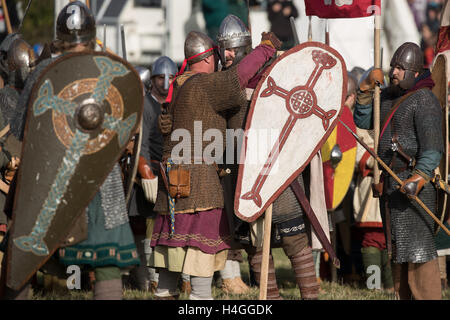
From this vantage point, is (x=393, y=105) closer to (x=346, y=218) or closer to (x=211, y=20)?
(x=346, y=218)

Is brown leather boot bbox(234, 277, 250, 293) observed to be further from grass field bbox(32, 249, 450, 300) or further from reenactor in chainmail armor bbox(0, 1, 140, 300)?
reenactor in chainmail armor bbox(0, 1, 140, 300)

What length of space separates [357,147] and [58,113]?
12.7 feet

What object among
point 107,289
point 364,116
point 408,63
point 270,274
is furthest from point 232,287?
point 107,289

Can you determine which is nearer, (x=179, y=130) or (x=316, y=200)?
(x=179, y=130)

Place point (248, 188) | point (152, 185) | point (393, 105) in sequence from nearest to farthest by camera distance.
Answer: point (248, 188), point (393, 105), point (152, 185)

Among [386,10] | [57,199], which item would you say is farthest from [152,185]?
[386,10]

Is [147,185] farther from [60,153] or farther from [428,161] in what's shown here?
[60,153]

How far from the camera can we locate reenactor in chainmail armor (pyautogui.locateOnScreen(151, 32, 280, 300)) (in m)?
5.63

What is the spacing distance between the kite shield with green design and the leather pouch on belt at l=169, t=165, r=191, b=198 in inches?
37.6

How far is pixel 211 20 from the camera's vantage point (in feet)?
50.5

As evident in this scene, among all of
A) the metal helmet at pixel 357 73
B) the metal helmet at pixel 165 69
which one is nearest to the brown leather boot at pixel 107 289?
the metal helmet at pixel 165 69

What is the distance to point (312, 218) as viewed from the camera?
245 inches

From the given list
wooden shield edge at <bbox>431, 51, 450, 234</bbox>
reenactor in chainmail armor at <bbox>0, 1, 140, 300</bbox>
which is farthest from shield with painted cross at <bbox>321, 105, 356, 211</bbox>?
reenactor in chainmail armor at <bbox>0, 1, 140, 300</bbox>
